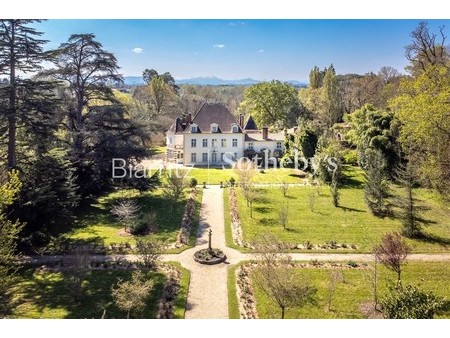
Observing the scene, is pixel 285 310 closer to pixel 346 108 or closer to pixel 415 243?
pixel 415 243

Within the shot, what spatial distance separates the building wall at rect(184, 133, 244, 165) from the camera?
42.6 meters

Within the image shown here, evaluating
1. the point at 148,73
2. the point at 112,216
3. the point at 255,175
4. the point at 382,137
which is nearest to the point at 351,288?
the point at 112,216

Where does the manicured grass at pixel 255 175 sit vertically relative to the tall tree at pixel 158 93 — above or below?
below

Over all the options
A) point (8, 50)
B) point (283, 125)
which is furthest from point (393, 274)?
point (283, 125)

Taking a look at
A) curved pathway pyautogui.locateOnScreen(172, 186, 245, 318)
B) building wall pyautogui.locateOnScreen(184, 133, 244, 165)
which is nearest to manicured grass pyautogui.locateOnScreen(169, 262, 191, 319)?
curved pathway pyautogui.locateOnScreen(172, 186, 245, 318)

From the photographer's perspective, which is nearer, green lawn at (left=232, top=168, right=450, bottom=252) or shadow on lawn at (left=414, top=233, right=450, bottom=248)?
shadow on lawn at (left=414, top=233, right=450, bottom=248)

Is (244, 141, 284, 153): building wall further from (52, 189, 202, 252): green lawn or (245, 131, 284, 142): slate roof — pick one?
(52, 189, 202, 252): green lawn

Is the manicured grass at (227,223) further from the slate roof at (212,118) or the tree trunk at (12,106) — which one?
the slate roof at (212,118)

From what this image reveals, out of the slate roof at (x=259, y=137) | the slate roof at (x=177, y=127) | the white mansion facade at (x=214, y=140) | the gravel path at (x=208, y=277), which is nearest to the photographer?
the gravel path at (x=208, y=277)

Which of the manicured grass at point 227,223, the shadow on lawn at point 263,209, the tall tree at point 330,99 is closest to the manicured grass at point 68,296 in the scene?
the manicured grass at point 227,223

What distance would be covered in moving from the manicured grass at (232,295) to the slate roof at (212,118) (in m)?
28.0

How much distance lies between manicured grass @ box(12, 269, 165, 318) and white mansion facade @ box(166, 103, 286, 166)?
27419 mm

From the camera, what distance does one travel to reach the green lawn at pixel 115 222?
2053cm

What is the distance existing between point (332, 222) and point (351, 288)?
28.2 feet
